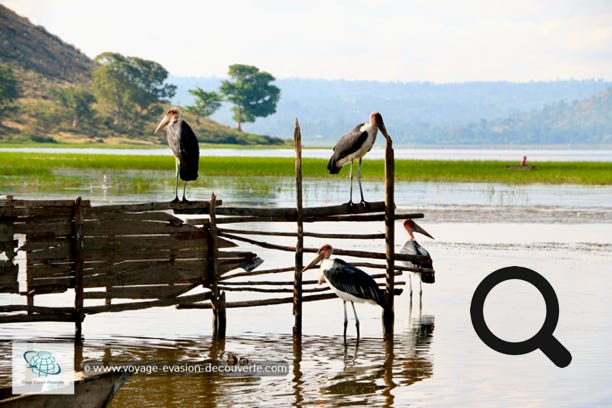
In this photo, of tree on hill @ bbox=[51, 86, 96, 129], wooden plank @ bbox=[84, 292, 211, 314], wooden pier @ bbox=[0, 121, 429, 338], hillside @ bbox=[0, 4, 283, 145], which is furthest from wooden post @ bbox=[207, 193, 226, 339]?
tree on hill @ bbox=[51, 86, 96, 129]

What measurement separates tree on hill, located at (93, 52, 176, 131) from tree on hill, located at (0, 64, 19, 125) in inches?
649

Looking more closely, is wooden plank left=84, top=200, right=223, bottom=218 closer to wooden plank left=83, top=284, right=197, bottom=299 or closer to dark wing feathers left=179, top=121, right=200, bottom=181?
dark wing feathers left=179, top=121, right=200, bottom=181

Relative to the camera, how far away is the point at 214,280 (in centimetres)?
1677

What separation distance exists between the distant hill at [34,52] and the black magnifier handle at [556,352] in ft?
544

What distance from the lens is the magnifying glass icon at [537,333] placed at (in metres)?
16.7

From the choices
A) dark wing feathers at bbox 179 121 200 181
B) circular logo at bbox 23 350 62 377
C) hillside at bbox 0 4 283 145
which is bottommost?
circular logo at bbox 23 350 62 377

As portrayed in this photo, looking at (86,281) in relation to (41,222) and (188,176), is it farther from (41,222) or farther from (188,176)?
(188,176)

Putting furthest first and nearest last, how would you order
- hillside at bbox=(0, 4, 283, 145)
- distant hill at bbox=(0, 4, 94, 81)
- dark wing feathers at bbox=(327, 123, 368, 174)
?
1. distant hill at bbox=(0, 4, 94, 81)
2. hillside at bbox=(0, 4, 283, 145)
3. dark wing feathers at bbox=(327, 123, 368, 174)

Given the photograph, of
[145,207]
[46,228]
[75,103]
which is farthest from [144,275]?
[75,103]

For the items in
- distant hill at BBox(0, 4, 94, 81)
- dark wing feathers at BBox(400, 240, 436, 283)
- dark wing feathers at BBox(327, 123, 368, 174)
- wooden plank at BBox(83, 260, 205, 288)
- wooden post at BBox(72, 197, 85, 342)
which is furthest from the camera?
distant hill at BBox(0, 4, 94, 81)

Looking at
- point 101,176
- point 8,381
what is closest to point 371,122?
point 8,381

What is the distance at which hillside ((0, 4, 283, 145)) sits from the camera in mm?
148500

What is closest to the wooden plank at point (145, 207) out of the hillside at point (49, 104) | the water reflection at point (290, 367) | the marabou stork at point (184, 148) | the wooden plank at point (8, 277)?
the marabou stork at point (184, 148)

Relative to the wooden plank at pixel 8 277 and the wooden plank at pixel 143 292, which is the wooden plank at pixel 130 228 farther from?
the wooden plank at pixel 8 277
